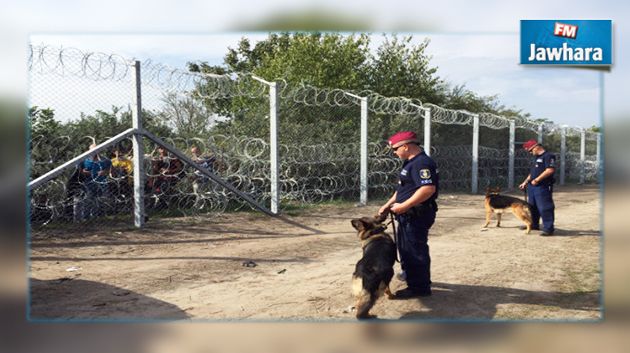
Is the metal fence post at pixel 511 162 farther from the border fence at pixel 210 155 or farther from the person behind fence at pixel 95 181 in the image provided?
the person behind fence at pixel 95 181

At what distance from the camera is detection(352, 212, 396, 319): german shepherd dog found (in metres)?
4.17

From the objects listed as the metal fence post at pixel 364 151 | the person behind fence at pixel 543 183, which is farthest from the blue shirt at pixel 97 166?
the person behind fence at pixel 543 183

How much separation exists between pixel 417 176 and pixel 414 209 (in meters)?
0.31

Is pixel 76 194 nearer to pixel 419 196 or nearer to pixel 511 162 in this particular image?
pixel 419 196

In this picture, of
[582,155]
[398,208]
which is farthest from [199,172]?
[582,155]

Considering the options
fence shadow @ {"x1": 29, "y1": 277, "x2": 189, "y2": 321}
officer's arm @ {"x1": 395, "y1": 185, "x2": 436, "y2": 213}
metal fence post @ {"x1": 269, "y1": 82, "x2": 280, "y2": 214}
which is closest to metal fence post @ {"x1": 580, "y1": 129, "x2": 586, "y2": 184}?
metal fence post @ {"x1": 269, "y1": 82, "x2": 280, "y2": 214}

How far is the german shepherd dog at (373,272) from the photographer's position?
417cm

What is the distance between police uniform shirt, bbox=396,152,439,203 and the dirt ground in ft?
3.44

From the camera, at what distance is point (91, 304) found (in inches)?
186

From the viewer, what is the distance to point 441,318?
14.5 ft

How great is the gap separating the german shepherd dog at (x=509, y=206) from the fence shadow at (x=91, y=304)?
20.3ft

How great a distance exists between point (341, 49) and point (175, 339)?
39.1 ft

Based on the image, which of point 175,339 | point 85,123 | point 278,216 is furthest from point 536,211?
point 85,123

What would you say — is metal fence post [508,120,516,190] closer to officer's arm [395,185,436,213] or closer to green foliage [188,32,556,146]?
green foliage [188,32,556,146]
